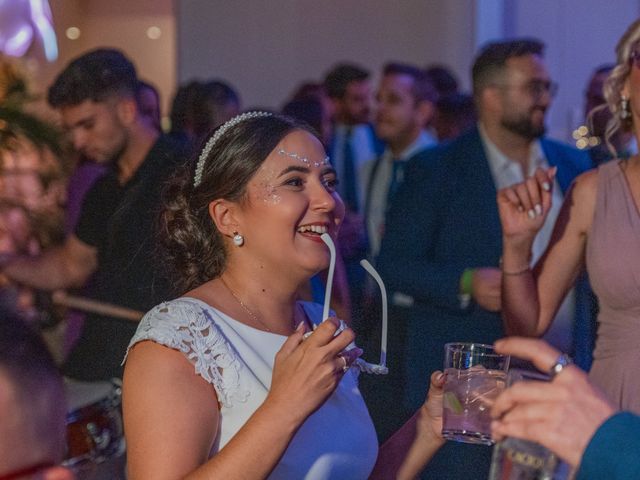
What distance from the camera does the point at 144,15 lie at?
33.2ft

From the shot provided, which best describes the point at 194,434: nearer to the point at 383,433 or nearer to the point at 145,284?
the point at 145,284

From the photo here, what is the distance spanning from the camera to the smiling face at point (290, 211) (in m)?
2.31

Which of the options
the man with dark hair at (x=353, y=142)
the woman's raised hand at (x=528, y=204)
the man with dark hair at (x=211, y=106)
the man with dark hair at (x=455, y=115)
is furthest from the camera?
the man with dark hair at (x=455, y=115)

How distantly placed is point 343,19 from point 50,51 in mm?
2825

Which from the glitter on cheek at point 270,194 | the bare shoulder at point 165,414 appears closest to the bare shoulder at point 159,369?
the bare shoulder at point 165,414

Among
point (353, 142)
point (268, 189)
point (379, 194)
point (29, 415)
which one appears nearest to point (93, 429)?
point (268, 189)

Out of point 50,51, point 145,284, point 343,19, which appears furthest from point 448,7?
point 145,284

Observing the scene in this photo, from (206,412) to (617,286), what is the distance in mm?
1279

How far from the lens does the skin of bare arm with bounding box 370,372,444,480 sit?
238 centimetres

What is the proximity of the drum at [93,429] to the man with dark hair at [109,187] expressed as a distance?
1.27ft

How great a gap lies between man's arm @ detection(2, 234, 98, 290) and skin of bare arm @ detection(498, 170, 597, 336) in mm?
1896

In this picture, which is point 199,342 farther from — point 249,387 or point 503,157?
point 503,157

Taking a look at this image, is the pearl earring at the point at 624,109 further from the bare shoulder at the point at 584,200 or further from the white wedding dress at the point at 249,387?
the white wedding dress at the point at 249,387

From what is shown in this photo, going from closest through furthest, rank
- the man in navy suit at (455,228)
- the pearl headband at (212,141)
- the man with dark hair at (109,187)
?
the pearl headband at (212,141), the man with dark hair at (109,187), the man in navy suit at (455,228)
